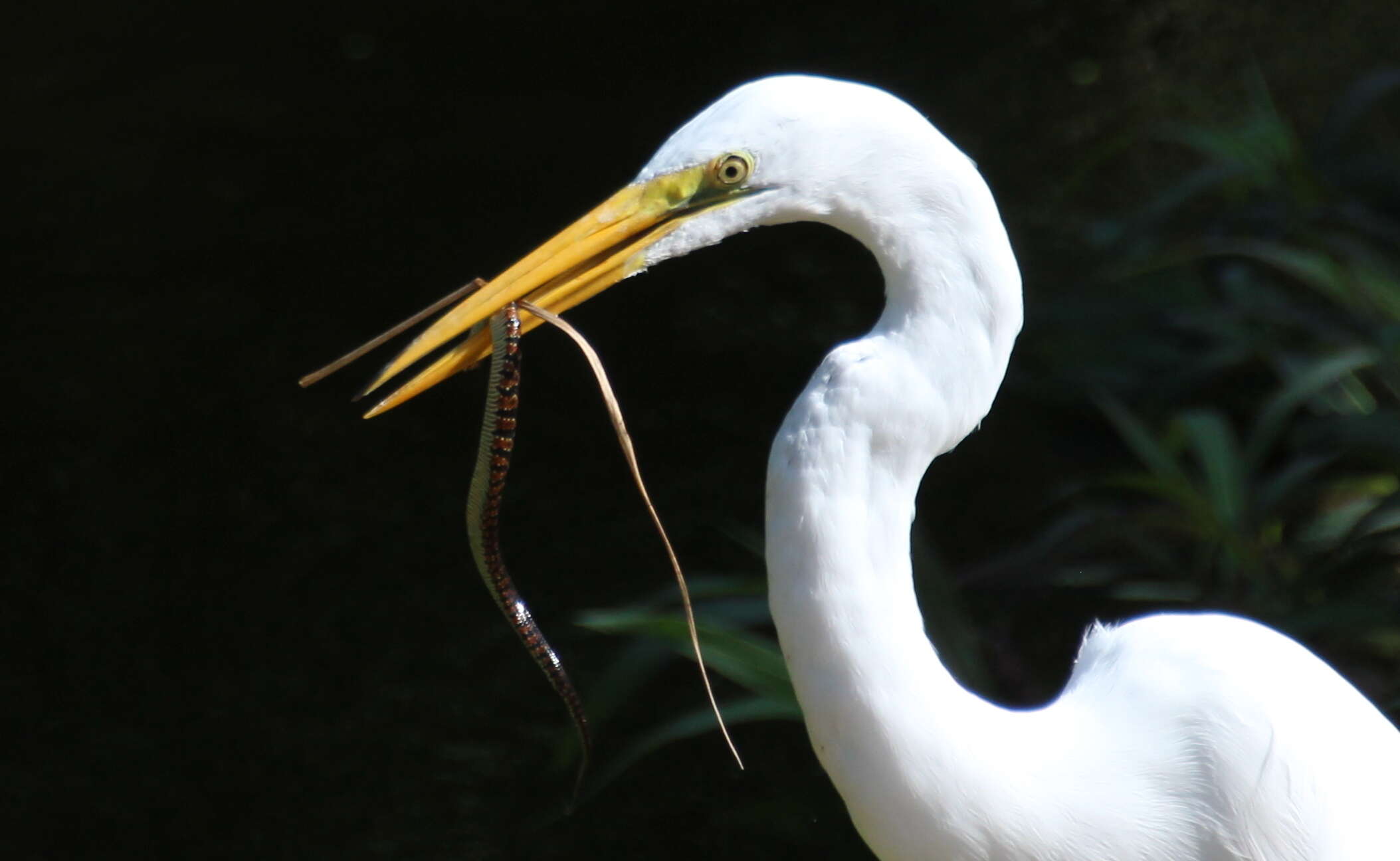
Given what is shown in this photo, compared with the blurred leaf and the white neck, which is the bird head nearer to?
the white neck

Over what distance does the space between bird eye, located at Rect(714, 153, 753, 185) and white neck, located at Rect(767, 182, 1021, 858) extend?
10 centimetres

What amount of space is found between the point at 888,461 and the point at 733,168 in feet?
0.93

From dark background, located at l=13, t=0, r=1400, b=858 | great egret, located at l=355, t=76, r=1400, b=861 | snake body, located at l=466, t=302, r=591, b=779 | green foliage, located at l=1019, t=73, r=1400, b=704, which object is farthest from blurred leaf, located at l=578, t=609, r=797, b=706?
great egret, located at l=355, t=76, r=1400, b=861

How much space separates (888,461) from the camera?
4.75 ft

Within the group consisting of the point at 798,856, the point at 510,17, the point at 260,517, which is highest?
the point at 510,17

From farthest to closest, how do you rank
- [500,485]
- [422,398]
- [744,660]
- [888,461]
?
[422,398] → [744,660] → [500,485] → [888,461]

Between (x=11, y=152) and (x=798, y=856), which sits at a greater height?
(x=11, y=152)

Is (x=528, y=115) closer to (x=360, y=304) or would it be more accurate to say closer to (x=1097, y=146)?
(x=360, y=304)

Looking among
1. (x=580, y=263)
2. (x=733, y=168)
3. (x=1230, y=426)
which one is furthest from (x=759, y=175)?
(x=1230, y=426)

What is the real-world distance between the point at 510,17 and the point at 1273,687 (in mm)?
4928

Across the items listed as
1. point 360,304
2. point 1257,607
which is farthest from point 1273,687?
point 360,304

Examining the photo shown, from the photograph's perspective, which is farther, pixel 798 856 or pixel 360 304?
pixel 360 304

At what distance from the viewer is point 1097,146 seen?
5.02 m

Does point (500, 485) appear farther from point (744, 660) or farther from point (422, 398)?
point (422, 398)
